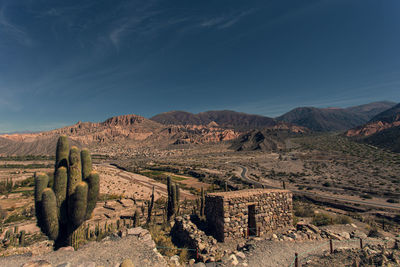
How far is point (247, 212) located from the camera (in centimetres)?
924

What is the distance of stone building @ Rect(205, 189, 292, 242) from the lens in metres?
8.98

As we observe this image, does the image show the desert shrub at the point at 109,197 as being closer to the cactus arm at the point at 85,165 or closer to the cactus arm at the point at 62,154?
the cactus arm at the point at 85,165

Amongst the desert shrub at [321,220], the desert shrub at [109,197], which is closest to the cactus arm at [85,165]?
the desert shrub at [321,220]

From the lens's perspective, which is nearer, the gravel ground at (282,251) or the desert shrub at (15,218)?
the gravel ground at (282,251)

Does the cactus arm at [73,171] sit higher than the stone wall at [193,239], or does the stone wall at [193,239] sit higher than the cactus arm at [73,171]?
the cactus arm at [73,171]

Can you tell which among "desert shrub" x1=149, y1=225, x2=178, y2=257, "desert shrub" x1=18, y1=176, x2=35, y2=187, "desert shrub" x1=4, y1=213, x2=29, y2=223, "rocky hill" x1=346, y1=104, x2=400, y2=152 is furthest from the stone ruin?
"rocky hill" x1=346, y1=104, x2=400, y2=152

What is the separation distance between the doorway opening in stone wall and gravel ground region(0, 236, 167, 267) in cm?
473

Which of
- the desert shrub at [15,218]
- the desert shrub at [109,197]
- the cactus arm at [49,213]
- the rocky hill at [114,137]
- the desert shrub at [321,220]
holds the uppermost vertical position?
the rocky hill at [114,137]

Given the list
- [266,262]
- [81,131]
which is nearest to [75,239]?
[266,262]

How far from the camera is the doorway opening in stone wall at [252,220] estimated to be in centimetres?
958

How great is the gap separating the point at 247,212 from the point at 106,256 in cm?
631

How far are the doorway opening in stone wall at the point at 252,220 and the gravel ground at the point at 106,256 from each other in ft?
15.5

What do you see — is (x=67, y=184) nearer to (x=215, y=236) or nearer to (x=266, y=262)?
(x=215, y=236)

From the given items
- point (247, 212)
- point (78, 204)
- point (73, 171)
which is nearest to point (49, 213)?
point (78, 204)
